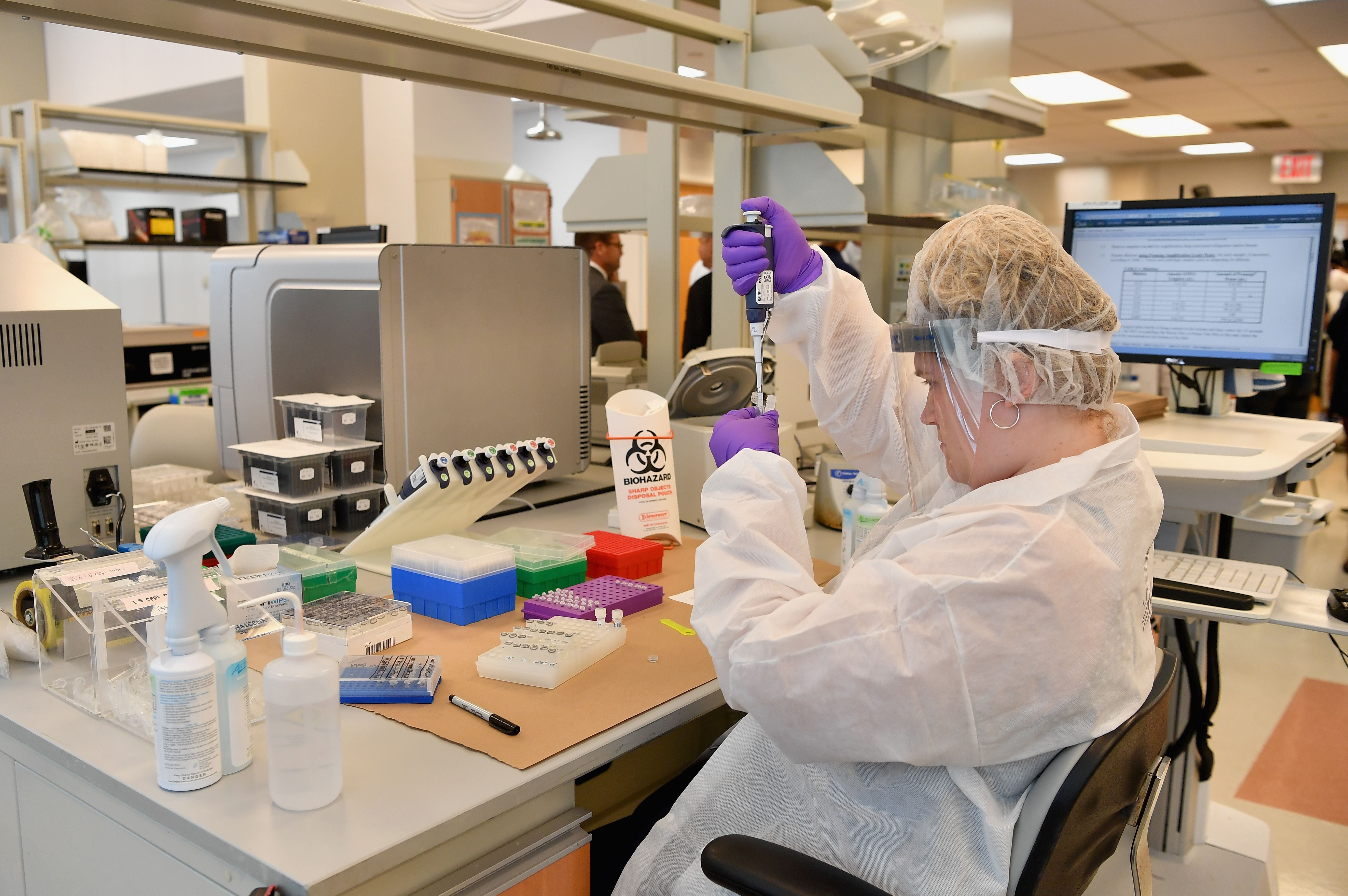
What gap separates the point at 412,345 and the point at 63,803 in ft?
3.08

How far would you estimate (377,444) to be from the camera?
1743mm

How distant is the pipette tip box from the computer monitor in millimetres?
1645

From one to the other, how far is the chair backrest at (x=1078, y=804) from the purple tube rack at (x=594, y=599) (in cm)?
59

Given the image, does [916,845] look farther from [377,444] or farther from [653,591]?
Result: [377,444]

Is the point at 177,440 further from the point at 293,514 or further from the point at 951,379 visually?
the point at 951,379

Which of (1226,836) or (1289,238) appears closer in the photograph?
(1289,238)

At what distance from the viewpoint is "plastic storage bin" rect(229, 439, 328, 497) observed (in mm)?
1643

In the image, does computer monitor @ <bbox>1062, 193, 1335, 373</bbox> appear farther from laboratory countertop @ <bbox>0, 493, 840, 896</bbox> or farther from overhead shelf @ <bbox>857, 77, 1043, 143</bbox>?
laboratory countertop @ <bbox>0, 493, 840, 896</bbox>

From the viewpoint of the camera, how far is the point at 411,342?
1.75 meters

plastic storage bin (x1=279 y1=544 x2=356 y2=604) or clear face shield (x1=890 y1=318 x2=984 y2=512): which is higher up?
clear face shield (x1=890 y1=318 x2=984 y2=512)

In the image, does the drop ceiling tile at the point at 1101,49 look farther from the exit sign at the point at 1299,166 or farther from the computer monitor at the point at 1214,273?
the exit sign at the point at 1299,166

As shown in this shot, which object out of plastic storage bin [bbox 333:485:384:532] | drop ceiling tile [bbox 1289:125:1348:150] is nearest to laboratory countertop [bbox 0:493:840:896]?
plastic storage bin [bbox 333:485:384:532]

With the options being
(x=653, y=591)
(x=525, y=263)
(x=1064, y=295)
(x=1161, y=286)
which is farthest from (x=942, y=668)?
(x=1161, y=286)

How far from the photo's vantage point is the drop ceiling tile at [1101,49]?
19.1ft
